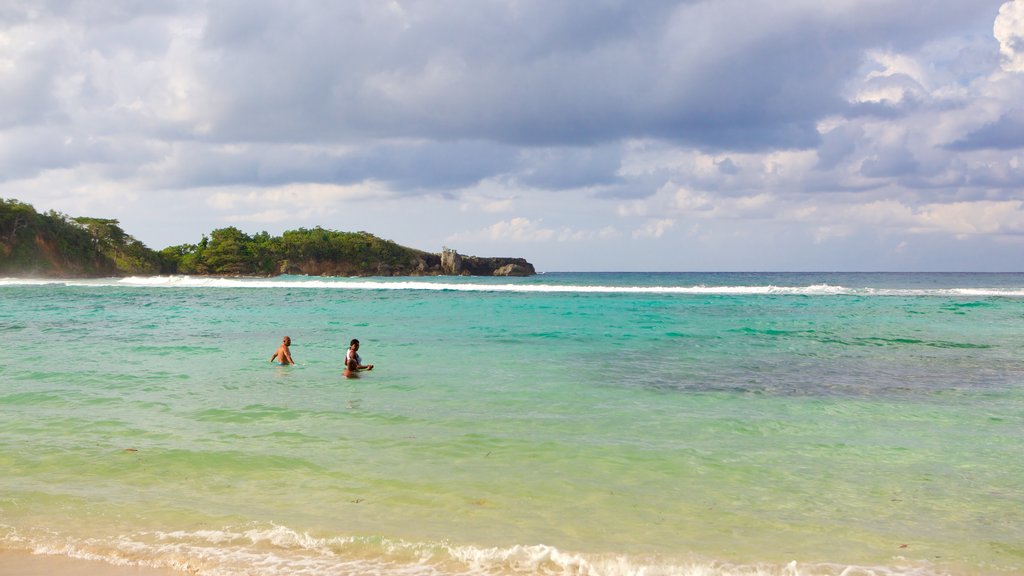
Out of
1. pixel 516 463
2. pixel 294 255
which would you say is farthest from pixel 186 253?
pixel 516 463

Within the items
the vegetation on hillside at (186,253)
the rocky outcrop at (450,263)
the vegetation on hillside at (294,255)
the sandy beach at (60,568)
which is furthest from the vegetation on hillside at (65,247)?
the sandy beach at (60,568)

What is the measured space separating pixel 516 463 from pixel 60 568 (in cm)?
422

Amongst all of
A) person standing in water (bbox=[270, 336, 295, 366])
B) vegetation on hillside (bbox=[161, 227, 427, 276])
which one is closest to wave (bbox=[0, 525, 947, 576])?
person standing in water (bbox=[270, 336, 295, 366])

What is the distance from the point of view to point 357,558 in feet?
16.8

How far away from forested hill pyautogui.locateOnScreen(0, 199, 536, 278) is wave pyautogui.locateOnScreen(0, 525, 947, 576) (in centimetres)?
10201

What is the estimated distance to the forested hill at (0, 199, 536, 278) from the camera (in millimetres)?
89688

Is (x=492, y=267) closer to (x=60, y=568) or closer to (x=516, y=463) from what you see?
(x=516, y=463)

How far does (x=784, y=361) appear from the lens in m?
16.6

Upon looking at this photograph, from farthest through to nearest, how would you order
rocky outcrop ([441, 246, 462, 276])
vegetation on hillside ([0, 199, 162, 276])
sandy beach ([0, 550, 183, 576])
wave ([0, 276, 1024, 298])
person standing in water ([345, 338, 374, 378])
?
1. rocky outcrop ([441, 246, 462, 276])
2. vegetation on hillside ([0, 199, 162, 276])
3. wave ([0, 276, 1024, 298])
4. person standing in water ([345, 338, 374, 378])
5. sandy beach ([0, 550, 183, 576])

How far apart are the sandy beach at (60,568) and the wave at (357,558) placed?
63 millimetres

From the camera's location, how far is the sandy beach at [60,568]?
190 inches

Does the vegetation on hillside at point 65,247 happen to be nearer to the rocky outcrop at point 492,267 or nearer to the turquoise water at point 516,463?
the rocky outcrop at point 492,267

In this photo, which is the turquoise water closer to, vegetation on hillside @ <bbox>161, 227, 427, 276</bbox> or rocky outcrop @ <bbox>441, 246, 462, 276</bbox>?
vegetation on hillside @ <bbox>161, 227, 427, 276</bbox>

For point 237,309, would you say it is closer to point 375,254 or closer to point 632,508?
point 632,508
